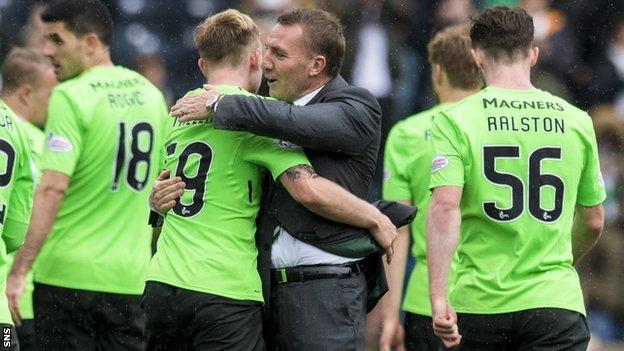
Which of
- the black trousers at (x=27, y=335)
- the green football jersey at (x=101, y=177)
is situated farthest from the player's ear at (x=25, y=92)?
the black trousers at (x=27, y=335)

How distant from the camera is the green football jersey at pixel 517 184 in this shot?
6.61 m

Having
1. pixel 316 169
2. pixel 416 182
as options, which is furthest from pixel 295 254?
pixel 416 182

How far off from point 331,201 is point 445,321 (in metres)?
0.83

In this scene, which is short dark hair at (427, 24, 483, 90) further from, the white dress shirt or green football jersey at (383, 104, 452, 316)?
the white dress shirt

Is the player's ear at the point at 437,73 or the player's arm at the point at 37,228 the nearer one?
the player's arm at the point at 37,228

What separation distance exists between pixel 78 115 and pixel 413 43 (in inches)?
203

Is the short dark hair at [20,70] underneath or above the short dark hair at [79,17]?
underneath

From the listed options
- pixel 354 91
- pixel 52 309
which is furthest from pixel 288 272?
pixel 52 309

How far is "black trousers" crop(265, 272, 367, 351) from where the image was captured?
6164mm

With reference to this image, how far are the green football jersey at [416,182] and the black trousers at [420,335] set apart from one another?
0.15 feet

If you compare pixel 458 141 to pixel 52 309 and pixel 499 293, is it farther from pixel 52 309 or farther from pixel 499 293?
pixel 52 309

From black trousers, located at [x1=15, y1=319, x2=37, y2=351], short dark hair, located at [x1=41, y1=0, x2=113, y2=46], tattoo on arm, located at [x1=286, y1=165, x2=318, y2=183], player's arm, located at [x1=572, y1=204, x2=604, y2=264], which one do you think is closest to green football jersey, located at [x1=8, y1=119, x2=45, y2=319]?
black trousers, located at [x1=15, y1=319, x2=37, y2=351]

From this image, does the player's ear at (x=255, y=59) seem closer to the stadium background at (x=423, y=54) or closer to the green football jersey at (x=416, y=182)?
the green football jersey at (x=416, y=182)

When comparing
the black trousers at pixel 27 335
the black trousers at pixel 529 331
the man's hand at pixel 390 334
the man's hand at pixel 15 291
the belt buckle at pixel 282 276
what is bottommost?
the black trousers at pixel 27 335
